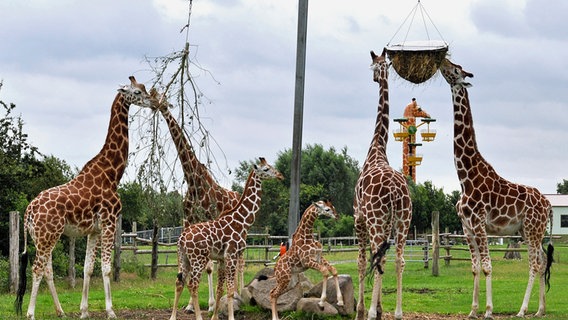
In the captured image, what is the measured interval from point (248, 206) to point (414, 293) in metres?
7.46

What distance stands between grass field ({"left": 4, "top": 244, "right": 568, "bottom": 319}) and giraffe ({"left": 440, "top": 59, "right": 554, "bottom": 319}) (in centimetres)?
120

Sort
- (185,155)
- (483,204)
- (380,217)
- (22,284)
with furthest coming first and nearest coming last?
(185,155) → (483,204) → (22,284) → (380,217)

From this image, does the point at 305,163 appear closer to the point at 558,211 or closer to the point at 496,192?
the point at 558,211

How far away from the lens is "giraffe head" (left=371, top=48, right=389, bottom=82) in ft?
47.8

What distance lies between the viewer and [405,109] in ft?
173

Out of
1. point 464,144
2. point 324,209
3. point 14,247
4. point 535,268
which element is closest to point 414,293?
point 535,268

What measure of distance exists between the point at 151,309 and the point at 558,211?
172 feet

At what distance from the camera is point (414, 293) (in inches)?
767

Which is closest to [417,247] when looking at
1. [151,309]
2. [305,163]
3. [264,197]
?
[264,197]

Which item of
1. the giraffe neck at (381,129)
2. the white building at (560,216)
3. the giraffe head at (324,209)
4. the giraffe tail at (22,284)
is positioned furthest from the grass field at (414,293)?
the white building at (560,216)

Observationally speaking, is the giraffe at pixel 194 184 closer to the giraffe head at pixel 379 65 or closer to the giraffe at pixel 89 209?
the giraffe at pixel 89 209

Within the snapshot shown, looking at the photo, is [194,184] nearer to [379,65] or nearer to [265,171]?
[265,171]

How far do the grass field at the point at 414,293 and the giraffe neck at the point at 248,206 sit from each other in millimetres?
1687

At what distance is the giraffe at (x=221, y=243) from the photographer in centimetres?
1265
